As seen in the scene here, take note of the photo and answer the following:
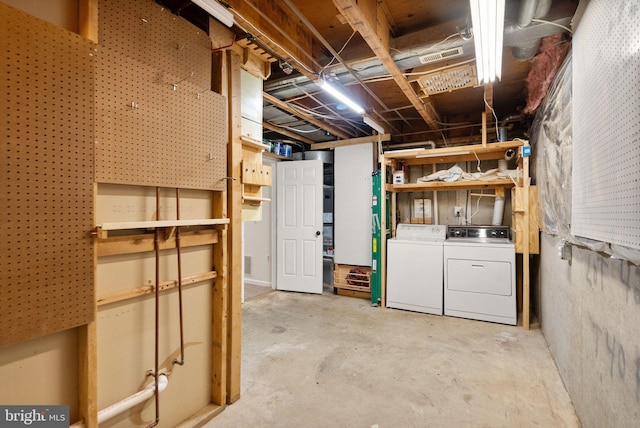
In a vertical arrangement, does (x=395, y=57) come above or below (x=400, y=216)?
above

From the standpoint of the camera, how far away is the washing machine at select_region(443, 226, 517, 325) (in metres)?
3.45

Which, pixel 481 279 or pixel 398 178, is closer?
pixel 481 279

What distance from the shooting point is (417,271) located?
153 inches

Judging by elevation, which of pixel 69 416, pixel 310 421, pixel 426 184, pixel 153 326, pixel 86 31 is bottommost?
pixel 310 421

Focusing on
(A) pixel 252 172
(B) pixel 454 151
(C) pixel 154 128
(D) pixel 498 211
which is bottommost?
(D) pixel 498 211

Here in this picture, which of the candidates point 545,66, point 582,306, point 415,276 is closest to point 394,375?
point 582,306

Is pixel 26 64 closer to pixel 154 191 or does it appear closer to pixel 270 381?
pixel 154 191

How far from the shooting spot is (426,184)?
157 inches

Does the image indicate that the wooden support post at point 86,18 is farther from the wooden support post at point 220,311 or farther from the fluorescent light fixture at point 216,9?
the wooden support post at point 220,311

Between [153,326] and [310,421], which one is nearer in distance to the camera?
[153,326]

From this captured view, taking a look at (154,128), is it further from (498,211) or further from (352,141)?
(498,211)

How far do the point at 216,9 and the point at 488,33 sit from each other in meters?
1.49

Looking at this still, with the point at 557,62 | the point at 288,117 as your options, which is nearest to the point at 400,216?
the point at 288,117

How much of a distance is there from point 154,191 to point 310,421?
1.67 m
